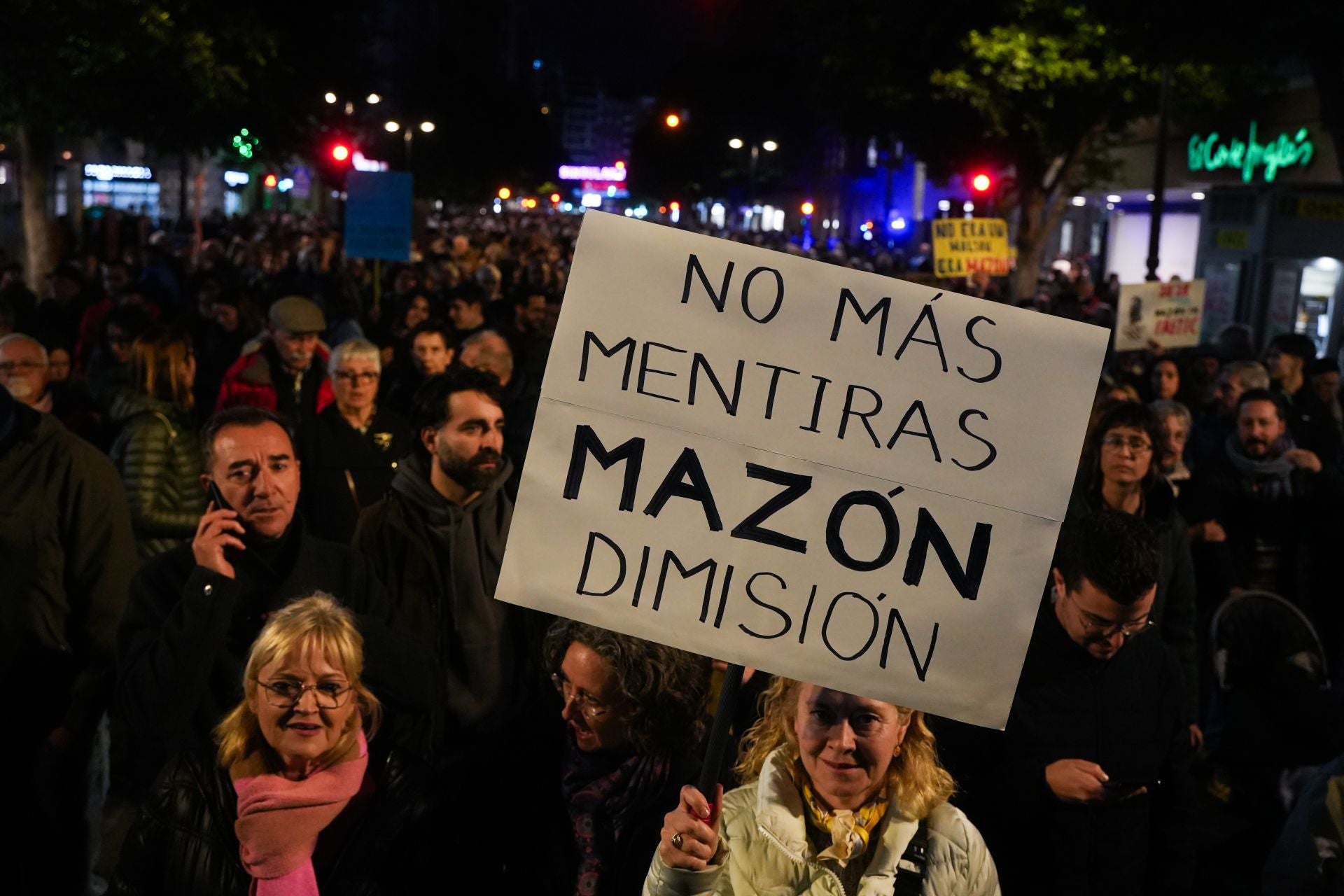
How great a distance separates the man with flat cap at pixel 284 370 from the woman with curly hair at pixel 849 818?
17.0 feet

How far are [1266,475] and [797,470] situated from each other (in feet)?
15.6

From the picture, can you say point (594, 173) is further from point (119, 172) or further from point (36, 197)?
point (36, 197)

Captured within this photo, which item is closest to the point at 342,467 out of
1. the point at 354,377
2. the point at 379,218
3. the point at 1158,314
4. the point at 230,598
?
the point at 354,377

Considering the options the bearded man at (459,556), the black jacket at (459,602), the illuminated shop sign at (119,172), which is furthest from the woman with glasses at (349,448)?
the illuminated shop sign at (119,172)

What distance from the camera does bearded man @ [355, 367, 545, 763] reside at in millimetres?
4434

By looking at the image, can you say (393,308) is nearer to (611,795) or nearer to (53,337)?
(53,337)

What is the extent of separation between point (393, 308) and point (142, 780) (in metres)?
9.87

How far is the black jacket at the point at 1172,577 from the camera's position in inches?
202

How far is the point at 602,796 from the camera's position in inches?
132

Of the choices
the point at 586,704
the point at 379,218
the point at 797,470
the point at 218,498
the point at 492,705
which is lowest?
the point at 492,705

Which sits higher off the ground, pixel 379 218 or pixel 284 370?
pixel 379 218

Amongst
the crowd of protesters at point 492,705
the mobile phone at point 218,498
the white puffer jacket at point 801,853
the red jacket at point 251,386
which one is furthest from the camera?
the red jacket at point 251,386

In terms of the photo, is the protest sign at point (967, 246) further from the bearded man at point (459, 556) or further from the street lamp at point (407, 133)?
the bearded man at point (459, 556)

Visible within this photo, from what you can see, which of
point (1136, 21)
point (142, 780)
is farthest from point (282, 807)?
point (1136, 21)
